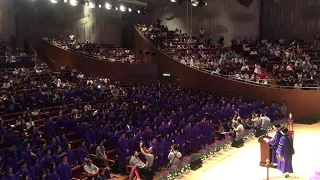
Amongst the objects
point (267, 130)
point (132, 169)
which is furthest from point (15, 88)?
point (267, 130)

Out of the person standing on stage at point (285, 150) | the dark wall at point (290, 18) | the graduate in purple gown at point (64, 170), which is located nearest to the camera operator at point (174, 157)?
the person standing on stage at point (285, 150)

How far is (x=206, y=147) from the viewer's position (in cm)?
1242

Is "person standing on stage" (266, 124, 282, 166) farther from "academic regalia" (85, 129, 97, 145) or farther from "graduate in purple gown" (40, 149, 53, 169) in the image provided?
"graduate in purple gown" (40, 149, 53, 169)

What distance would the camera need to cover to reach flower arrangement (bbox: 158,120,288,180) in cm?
957

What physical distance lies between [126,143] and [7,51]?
14333mm

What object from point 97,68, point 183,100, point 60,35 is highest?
point 60,35

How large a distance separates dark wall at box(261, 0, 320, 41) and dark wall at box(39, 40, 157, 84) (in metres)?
10.3

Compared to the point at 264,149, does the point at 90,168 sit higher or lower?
lower

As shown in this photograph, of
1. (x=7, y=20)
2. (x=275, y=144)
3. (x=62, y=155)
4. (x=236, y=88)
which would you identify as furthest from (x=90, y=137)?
(x=7, y=20)

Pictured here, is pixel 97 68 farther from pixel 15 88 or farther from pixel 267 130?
pixel 267 130

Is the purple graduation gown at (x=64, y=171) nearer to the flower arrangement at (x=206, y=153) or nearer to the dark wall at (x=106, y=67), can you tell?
the flower arrangement at (x=206, y=153)

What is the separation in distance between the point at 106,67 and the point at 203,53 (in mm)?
6262

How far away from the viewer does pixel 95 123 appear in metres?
12.4

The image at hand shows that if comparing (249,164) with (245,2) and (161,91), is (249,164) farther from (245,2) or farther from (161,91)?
(245,2)
